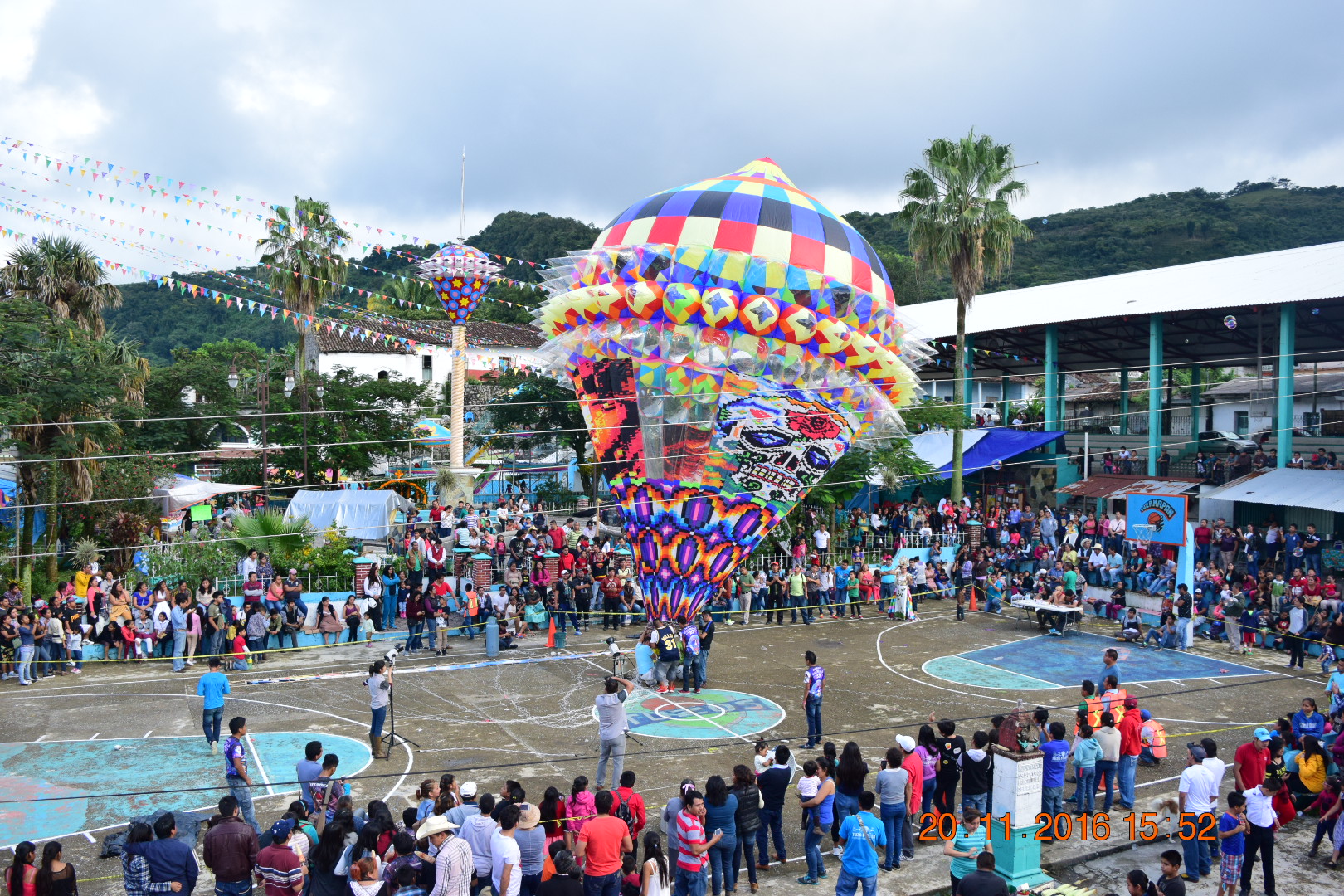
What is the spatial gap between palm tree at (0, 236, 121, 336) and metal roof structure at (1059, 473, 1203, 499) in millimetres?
27251

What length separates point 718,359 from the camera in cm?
1594

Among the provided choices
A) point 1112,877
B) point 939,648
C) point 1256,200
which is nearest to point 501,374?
point 939,648

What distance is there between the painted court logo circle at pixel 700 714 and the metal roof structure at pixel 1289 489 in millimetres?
15004

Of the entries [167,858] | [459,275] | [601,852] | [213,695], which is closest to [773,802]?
[601,852]

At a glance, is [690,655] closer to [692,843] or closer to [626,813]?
[626,813]

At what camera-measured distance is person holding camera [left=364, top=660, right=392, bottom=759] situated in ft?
43.2

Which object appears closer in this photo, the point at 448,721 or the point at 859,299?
the point at 448,721

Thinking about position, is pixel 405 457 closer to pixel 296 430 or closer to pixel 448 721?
pixel 296 430

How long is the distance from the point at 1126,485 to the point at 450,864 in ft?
83.9

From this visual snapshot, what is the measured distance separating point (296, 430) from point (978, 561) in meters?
23.5

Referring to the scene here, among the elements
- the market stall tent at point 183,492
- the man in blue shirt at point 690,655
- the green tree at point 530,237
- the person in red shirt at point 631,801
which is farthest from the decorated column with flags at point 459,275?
the green tree at point 530,237

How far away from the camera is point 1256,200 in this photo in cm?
8656

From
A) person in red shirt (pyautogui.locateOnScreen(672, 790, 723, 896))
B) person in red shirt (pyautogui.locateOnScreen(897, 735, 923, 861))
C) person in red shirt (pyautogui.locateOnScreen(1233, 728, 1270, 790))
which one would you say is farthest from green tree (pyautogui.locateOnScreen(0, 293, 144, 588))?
person in red shirt (pyautogui.locateOnScreen(1233, 728, 1270, 790))

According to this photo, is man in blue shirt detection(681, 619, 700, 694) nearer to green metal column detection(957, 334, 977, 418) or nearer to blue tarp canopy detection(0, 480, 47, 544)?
blue tarp canopy detection(0, 480, 47, 544)
